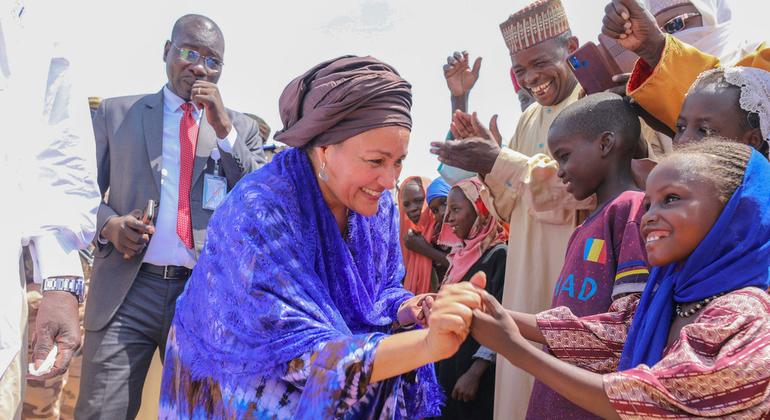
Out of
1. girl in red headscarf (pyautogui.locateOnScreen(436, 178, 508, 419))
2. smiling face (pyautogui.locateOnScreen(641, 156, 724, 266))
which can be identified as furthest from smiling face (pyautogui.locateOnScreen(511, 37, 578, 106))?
smiling face (pyautogui.locateOnScreen(641, 156, 724, 266))

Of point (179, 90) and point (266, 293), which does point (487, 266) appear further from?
point (266, 293)

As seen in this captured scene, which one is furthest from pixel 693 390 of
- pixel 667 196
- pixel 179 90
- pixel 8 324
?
pixel 179 90

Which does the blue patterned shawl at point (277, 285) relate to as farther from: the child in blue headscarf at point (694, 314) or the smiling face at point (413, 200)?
the smiling face at point (413, 200)

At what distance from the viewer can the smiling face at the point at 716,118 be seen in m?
2.73

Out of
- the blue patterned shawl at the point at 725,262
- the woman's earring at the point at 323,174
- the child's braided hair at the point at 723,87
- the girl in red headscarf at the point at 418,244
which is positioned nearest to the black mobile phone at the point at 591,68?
the child's braided hair at the point at 723,87

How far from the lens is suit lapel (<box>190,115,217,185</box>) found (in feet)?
14.0

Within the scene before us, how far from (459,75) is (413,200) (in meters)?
2.57

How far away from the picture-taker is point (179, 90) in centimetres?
453

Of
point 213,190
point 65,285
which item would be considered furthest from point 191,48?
point 65,285

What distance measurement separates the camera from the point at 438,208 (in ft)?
21.7

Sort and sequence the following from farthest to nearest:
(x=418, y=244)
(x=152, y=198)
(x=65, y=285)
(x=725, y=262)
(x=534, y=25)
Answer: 1. (x=418, y=244)
2. (x=534, y=25)
3. (x=152, y=198)
4. (x=65, y=285)
5. (x=725, y=262)

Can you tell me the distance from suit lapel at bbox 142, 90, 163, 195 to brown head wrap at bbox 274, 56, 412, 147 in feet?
5.69

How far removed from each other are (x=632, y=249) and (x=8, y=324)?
7.86ft

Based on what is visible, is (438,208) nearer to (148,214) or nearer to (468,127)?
(468,127)
